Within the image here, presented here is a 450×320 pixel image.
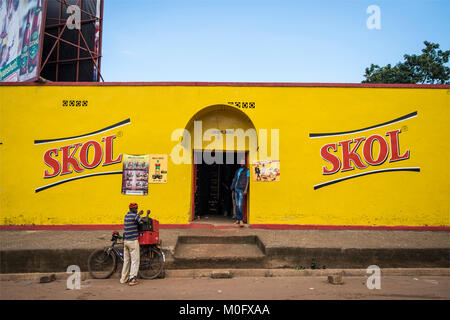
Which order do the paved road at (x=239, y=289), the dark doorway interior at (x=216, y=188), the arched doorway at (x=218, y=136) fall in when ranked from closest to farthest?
1. the paved road at (x=239, y=289)
2. the arched doorway at (x=218, y=136)
3. the dark doorway interior at (x=216, y=188)

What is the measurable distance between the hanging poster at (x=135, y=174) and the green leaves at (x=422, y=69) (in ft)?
76.8

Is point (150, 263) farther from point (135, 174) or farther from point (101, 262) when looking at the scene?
point (135, 174)

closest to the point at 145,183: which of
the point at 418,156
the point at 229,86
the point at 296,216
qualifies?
the point at 229,86

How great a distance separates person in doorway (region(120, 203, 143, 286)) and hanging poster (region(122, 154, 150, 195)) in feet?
10.8

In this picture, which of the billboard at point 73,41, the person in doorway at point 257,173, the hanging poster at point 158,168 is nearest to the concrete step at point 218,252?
the person in doorway at point 257,173

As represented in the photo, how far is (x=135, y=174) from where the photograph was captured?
32.8ft

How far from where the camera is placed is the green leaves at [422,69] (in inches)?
946

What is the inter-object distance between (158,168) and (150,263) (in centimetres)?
360

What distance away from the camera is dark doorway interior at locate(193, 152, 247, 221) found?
12.5 m

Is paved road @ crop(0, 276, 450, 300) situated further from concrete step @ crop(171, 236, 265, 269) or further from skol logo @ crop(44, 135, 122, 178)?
skol logo @ crop(44, 135, 122, 178)
